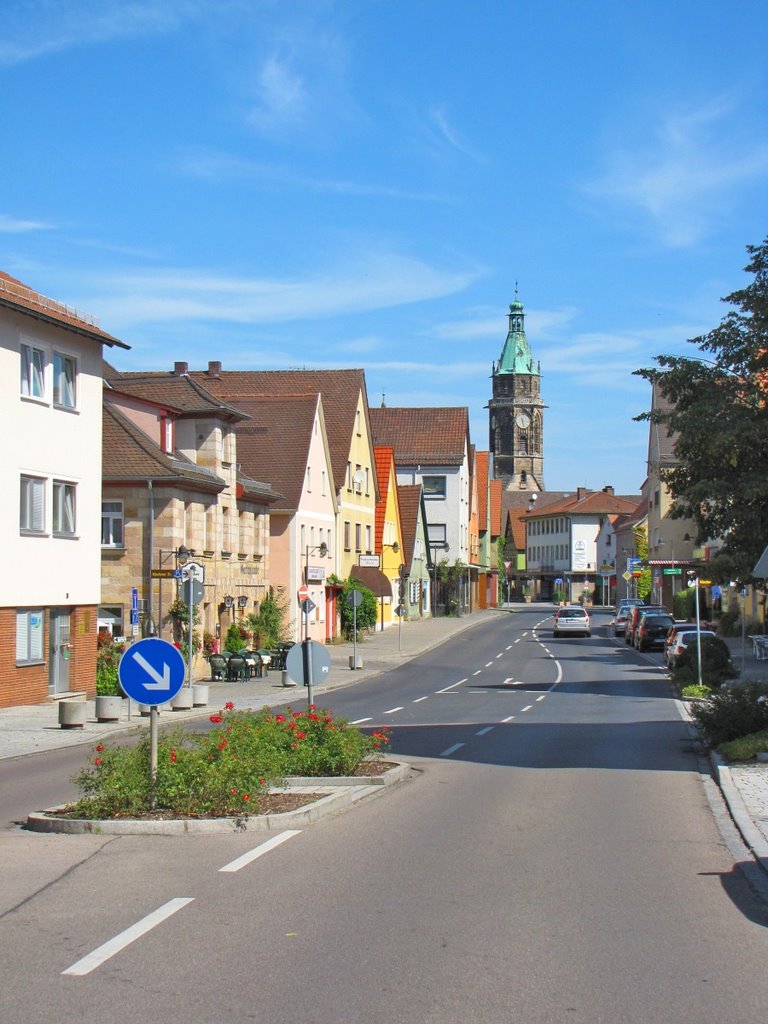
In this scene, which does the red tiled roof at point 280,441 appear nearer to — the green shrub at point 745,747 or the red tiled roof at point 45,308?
the red tiled roof at point 45,308

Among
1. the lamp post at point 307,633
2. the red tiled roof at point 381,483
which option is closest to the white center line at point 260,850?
the lamp post at point 307,633

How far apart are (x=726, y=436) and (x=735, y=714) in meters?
8.90

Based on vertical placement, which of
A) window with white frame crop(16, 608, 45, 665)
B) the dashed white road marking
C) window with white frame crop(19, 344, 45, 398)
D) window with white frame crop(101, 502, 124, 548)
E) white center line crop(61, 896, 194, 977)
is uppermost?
window with white frame crop(19, 344, 45, 398)

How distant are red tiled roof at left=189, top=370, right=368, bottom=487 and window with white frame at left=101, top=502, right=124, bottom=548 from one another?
18.5 meters

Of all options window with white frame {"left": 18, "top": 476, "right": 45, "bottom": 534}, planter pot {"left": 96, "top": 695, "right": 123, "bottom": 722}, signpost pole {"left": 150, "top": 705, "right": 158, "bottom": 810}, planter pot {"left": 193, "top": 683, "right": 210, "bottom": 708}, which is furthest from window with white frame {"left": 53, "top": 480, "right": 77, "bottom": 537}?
signpost pole {"left": 150, "top": 705, "right": 158, "bottom": 810}

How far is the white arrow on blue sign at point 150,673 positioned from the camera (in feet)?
38.1

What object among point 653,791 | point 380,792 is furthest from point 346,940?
point 653,791

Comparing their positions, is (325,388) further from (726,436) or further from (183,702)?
(726,436)

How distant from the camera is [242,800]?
38.2ft

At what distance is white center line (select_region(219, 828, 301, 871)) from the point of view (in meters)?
9.55

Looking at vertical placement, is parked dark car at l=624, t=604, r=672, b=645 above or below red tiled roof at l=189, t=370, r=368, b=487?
below

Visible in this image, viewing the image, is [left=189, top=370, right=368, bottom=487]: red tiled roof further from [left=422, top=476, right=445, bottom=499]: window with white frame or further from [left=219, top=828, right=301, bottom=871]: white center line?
[left=219, top=828, right=301, bottom=871]: white center line

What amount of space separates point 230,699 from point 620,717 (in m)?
10.4

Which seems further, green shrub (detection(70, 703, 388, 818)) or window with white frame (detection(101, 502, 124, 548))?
window with white frame (detection(101, 502, 124, 548))
